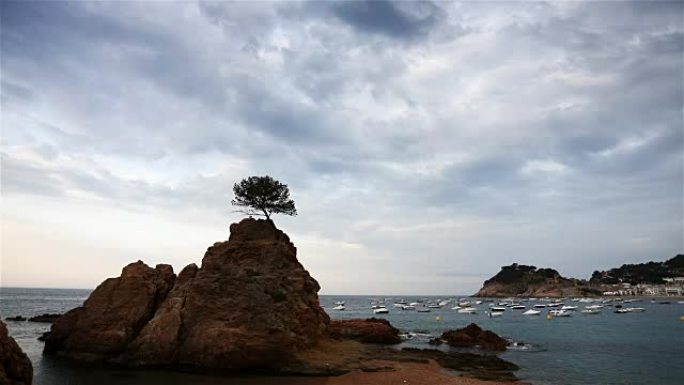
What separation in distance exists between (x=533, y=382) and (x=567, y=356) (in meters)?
16.0

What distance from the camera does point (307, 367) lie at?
110ft

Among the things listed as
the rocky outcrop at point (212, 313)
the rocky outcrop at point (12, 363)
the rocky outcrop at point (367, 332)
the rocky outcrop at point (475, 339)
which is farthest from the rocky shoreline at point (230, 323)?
the rocky outcrop at point (12, 363)

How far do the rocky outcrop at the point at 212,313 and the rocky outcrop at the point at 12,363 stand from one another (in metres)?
14.1

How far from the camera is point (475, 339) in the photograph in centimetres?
5362

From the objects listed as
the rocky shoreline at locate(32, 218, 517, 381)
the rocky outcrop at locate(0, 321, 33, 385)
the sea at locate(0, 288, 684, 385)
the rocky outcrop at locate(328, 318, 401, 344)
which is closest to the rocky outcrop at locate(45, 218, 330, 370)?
the rocky shoreline at locate(32, 218, 517, 381)

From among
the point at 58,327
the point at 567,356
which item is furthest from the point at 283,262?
the point at 567,356

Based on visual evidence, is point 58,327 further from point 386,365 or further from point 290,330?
point 386,365

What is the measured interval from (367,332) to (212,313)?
24.7 metres

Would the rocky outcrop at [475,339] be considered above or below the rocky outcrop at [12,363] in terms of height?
below

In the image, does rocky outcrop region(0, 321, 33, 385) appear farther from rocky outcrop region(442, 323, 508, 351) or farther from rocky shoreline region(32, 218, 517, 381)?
rocky outcrop region(442, 323, 508, 351)

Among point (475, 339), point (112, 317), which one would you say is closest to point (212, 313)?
point (112, 317)

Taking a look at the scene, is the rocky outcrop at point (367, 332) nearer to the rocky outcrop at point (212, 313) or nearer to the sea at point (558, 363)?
the sea at point (558, 363)

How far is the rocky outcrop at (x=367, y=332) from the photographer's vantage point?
180ft

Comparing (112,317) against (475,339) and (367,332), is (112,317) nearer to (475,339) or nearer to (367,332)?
(367,332)
